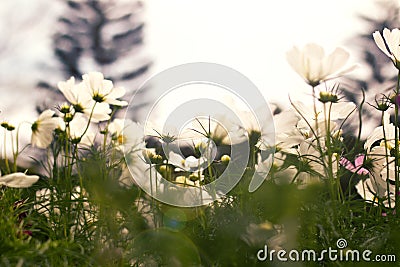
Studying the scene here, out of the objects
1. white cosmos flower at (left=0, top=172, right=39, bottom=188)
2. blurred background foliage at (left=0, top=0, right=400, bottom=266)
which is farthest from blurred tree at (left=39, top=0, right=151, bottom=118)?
white cosmos flower at (left=0, top=172, right=39, bottom=188)

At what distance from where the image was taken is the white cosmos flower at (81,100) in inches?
34.4

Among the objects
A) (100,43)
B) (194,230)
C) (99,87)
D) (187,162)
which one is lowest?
(194,230)

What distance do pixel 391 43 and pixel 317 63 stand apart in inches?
5.3

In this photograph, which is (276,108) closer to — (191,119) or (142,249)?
(191,119)

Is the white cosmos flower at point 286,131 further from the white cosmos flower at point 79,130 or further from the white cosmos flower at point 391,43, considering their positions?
the white cosmos flower at point 79,130

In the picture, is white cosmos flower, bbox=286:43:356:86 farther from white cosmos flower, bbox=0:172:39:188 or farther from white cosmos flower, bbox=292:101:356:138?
white cosmos flower, bbox=0:172:39:188

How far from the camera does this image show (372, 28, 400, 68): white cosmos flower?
2.62ft

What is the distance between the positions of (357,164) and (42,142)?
426 mm

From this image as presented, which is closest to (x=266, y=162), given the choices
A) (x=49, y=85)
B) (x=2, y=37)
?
(x=49, y=85)

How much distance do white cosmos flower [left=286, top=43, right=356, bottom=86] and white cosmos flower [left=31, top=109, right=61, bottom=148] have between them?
33 centimetres

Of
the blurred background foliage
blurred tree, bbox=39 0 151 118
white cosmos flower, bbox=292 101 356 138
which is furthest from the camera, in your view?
blurred tree, bbox=39 0 151 118

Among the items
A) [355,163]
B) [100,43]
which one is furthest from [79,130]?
[100,43]

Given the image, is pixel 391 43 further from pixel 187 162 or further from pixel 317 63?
pixel 187 162

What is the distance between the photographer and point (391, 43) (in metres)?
0.80
